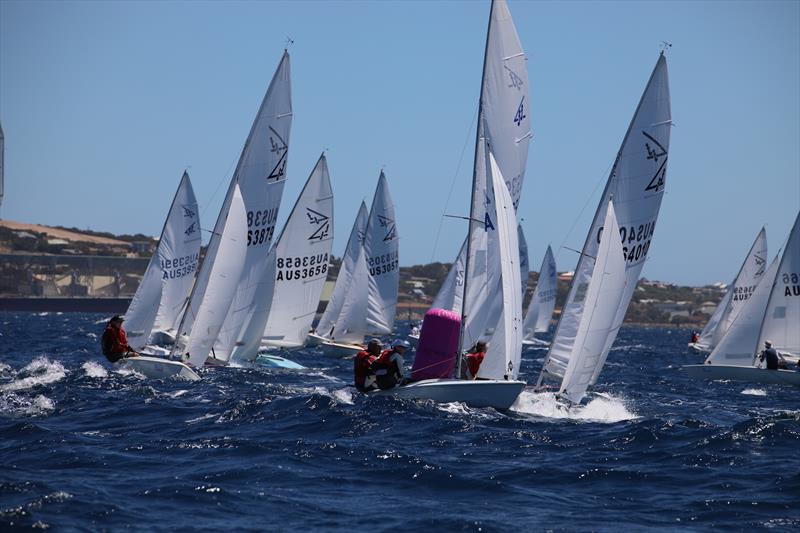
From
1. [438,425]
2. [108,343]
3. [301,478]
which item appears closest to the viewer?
[301,478]

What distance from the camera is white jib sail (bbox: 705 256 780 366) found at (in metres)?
26.8

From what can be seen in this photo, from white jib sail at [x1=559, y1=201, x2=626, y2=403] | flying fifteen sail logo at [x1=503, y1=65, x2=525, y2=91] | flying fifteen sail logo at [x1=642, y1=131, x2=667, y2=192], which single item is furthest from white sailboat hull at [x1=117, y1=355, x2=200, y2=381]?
flying fifteen sail logo at [x1=642, y1=131, x2=667, y2=192]

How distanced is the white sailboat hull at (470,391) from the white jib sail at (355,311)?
17277mm

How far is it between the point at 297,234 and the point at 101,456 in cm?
1695

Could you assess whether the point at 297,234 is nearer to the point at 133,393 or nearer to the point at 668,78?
the point at 133,393

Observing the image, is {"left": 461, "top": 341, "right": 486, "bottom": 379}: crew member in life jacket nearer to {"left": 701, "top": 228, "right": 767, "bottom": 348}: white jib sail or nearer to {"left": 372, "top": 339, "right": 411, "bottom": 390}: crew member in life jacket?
{"left": 372, "top": 339, "right": 411, "bottom": 390}: crew member in life jacket

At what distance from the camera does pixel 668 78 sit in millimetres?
16484

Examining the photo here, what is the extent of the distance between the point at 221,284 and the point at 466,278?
5.87m

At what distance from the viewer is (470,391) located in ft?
49.9

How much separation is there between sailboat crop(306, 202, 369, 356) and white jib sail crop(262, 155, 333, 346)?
415 cm

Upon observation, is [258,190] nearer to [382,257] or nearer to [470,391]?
[470,391]

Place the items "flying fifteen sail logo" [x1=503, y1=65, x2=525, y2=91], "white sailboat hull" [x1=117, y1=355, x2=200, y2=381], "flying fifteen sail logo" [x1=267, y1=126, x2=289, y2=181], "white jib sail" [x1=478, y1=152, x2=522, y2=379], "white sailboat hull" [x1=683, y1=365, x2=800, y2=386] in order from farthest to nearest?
"white sailboat hull" [x1=683, y1=365, x2=800, y2=386]
"flying fifteen sail logo" [x1=267, y1=126, x2=289, y2=181]
"white sailboat hull" [x1=117, y1=355, x2=200, y2=381]
"flying fifteen sail logo" [x1=503, y1=65, x2=525, y2=91]
"white jib sail" [x1=478, y1=152, x2=522, y2=379]

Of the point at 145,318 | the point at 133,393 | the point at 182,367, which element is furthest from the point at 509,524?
the point at 145,318

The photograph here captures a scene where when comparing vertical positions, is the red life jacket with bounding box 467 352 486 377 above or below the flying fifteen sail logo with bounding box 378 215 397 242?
below
